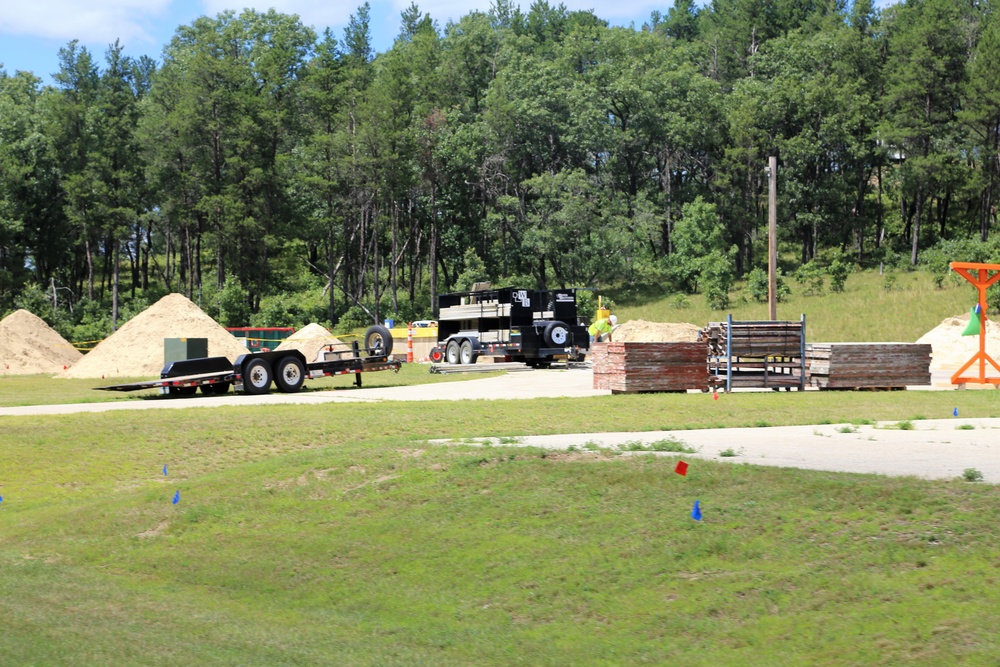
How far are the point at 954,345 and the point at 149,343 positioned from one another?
30.5 metres

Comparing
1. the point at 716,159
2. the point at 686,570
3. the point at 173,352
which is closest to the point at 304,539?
the point at 686,570

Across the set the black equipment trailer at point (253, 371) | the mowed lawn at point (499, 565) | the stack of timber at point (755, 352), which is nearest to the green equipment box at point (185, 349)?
the black equipment trailer at point (253, 371)

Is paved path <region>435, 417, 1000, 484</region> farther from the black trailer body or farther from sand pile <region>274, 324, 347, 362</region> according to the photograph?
sand pile <region>274, 324, 347, 362</region>

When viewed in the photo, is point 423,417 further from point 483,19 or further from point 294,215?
point 483,19

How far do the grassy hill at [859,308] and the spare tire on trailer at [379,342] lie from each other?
26.1 meters

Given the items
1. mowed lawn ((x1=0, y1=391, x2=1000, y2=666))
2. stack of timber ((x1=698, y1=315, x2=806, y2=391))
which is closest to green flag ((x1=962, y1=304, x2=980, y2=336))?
stack of timber ((x1=698, y1=315, x2=806, y2=391))

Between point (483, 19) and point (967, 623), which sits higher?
point (483, 19)

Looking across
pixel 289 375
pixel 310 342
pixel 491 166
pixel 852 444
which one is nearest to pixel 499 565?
pixel 852 444

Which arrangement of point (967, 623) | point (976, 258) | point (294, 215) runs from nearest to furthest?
point (967, 623) < point (976, 258) < point (294, 215)

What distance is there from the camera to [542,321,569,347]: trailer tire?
42.3 metres

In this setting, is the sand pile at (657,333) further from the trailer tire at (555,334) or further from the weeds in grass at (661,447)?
the weeds in grass at (661,447)

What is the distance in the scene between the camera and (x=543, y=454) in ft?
45.6

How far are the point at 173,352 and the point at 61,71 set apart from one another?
57135 mm

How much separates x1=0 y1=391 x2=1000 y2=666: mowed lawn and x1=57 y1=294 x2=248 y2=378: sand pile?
24674 mm
